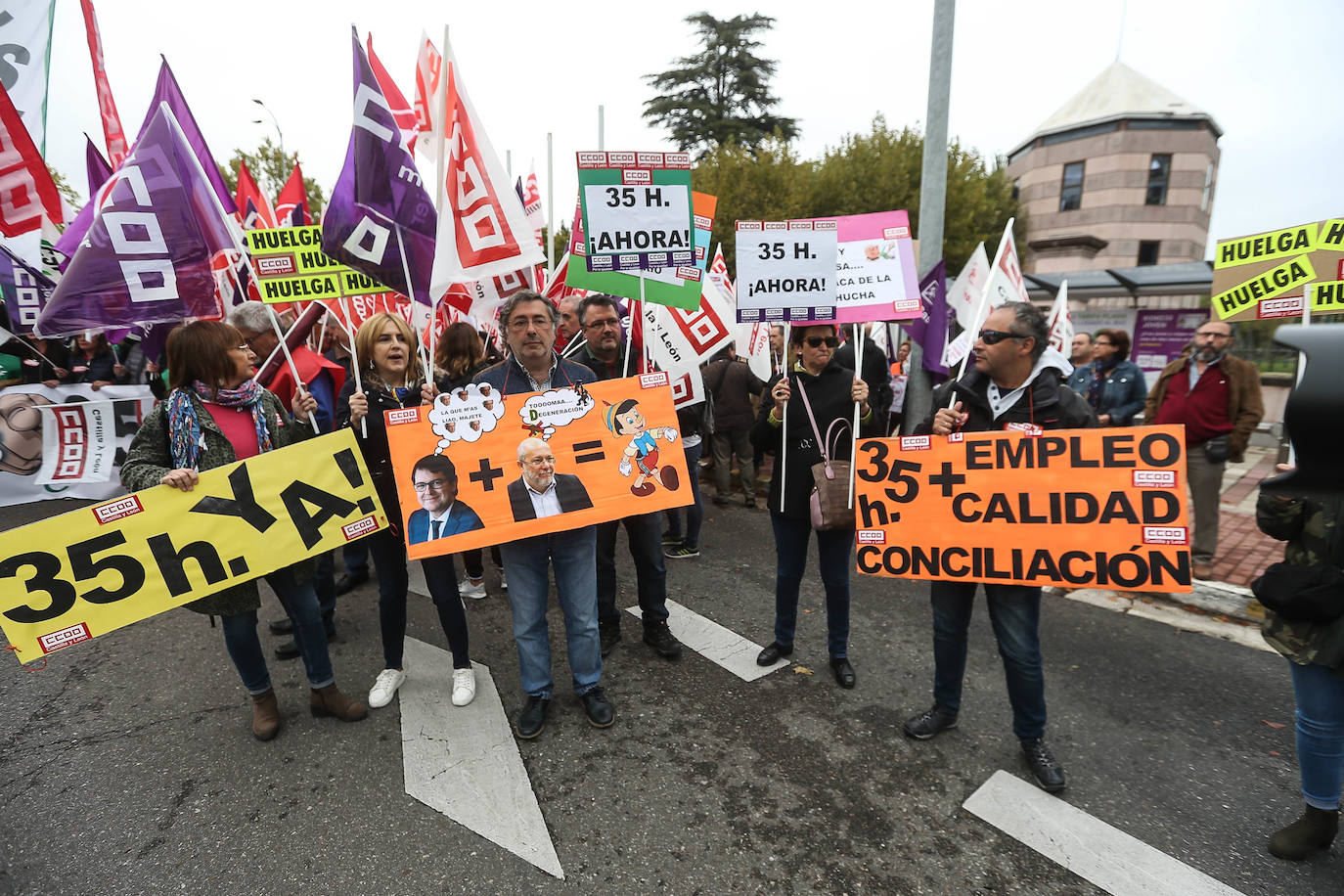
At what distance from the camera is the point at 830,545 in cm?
351

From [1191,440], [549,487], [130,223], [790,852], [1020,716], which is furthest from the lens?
[1191,440]

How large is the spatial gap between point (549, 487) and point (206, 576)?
5.21ft

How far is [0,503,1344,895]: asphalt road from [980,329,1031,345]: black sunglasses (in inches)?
76.6

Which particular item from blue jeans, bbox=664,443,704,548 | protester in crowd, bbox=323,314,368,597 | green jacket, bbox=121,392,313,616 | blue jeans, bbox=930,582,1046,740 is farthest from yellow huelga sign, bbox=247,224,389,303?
blue jeans, bbox=930,582,1046,740

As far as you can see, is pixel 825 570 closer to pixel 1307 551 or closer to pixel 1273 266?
pixel 1307 551

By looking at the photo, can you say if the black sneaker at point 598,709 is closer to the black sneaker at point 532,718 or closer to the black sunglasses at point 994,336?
the black sneaker at point 532,718

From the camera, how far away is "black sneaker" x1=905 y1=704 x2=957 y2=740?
3.15 metres

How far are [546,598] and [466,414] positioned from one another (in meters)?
1.02

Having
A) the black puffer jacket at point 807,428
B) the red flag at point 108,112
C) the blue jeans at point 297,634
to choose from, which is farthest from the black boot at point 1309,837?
the red flag at point 108,112

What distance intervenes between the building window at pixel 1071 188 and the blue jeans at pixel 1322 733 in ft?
124

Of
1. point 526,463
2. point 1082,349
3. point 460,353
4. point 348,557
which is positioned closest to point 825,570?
point 526,463

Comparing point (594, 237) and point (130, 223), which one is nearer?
point (130, 223)

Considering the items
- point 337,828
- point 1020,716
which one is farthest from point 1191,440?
point 337,828

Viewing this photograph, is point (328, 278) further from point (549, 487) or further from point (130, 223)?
point (549, 487)
